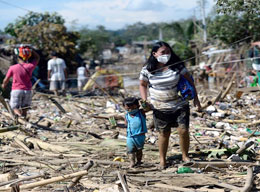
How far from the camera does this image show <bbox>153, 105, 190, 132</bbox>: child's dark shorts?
4805mm

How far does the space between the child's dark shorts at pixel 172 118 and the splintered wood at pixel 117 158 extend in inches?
18.4

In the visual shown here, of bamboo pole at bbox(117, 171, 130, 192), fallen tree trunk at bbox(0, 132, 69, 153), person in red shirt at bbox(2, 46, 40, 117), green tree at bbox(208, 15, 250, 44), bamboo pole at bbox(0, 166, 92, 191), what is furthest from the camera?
green tree at bbox(208, 15, 250, 44)

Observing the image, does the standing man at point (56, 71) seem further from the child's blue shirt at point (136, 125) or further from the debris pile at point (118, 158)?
the child's blue shirt at point (136, 125)

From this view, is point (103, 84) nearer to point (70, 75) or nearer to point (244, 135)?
point (70, 75)

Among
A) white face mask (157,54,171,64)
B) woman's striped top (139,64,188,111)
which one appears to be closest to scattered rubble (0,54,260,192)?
woman's striped top (139,64,188,111)

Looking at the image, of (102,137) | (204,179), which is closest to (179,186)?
(204,179)

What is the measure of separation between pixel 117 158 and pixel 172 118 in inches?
35.9

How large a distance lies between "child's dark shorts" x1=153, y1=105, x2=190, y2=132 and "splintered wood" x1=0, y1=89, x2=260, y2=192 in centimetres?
47

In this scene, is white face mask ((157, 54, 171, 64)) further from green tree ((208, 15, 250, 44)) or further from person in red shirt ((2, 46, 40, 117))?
green tree ((208, 15, 250, 44))

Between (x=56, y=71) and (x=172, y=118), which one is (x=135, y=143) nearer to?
(x=172, y=118)

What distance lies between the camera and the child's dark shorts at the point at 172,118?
A: 4.80 meters

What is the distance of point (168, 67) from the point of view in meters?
4.81

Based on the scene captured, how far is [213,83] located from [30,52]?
11.6m

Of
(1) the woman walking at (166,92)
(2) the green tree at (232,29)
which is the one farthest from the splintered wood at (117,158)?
(2) the green tree at (232,29)
